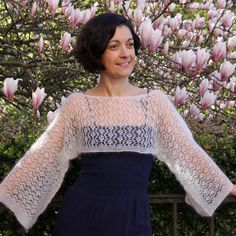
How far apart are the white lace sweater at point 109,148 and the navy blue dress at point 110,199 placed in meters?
0.06

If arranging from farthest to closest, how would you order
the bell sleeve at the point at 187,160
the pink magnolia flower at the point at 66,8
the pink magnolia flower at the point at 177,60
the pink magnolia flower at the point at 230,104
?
1. the pink magnolia flower at the point at 230,104
2. the pink magnolia flower at the point at 66,8
3. the pink magnolia flower at the point at 177,60
4. the bell sleeve at the point at 187,160

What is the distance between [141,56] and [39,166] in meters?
1.09

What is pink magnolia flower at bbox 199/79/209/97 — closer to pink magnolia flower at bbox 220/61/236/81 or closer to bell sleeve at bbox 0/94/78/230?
pink magnolia flower at bbox 220/61/236/81

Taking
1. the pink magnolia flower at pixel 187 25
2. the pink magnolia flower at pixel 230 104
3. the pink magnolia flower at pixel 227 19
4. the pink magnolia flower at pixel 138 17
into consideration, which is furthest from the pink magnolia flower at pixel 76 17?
the pink magnolia flower at pixel 230 104

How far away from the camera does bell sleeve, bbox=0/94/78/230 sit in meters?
2.55

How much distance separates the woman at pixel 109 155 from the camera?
242cm

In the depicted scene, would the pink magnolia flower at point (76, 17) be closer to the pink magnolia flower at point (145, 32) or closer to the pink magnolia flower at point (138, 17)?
the pink magnolia flower at point (138, 17)

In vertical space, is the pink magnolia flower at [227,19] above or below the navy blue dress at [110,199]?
above

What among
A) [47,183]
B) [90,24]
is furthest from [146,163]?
[90,24]

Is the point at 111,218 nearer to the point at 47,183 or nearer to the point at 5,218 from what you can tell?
the point at 47,183

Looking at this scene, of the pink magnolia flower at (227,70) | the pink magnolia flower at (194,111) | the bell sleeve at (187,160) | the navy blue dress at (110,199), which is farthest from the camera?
the pink magnolia flower at (194,111)

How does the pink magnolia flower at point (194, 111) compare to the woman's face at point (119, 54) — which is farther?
the pink magnolia flower at point (194, 111)

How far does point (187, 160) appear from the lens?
256 centimetres

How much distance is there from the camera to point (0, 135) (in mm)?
2879
